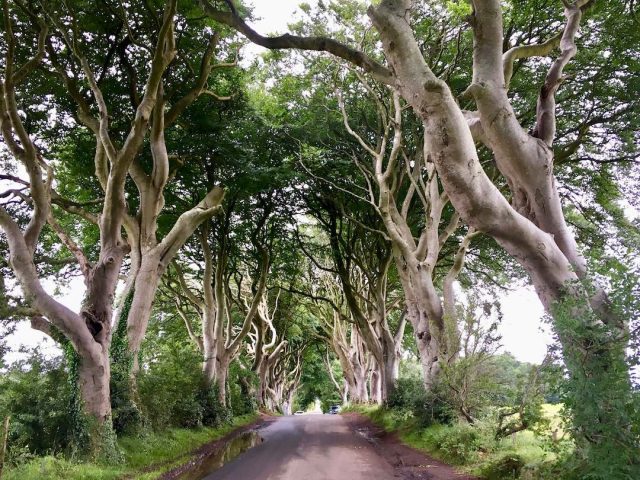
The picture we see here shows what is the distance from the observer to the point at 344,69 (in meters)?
15.4

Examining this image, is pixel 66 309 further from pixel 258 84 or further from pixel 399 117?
pixel 258 84

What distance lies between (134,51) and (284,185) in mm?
7055

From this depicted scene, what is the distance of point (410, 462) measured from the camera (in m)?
10.1

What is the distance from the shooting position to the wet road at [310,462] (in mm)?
8852

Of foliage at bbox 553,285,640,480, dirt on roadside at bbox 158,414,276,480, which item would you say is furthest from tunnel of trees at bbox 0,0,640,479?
dirt on roadside at bbox 158,414,276,480

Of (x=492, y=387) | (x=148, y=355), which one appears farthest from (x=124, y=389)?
(x=492, y=387)

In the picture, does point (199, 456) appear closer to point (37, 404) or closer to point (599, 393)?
point (37, 404)

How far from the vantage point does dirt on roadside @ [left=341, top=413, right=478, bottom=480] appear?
8.43 m

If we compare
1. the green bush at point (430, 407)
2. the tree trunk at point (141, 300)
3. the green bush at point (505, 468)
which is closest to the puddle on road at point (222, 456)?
the tree trunk at point (141, 300)

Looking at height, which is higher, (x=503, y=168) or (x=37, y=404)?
(x=503, y=168)

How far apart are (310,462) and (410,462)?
2179mm

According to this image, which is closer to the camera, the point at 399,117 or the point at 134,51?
the point at 134,51

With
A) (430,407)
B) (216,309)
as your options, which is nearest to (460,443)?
(430,407)

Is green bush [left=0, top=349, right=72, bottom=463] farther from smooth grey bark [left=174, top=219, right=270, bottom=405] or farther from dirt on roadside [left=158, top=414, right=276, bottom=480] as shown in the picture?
smooth grey bark [left=174, top=219, right=270, bottom=405]
